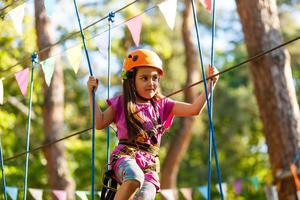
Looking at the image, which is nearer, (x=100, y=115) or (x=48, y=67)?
(x=100, y=115)

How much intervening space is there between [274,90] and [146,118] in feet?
12.0

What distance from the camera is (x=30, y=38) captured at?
13.1m

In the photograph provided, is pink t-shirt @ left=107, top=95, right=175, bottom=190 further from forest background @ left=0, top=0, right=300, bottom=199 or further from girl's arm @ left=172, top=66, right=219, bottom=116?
forest background @ left=0, top=0, right=300, bottom=199

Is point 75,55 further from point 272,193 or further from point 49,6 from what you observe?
point 272,193

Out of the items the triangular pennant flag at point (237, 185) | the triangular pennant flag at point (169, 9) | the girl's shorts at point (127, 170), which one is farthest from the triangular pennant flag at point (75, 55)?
the triangular pennant flag at point (237, 185)

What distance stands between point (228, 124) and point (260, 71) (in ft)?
45.4

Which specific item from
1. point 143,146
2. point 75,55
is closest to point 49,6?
point 75,55

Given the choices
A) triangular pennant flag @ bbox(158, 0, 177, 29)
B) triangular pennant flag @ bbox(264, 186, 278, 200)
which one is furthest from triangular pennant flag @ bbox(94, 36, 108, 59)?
triangular pennant flag @ bbox(264, 186, 278, 200)

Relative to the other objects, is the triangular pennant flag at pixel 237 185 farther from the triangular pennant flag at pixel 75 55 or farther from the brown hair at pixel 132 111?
the brown hair at pixel 132 111

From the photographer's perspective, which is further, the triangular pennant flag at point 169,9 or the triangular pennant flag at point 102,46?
the triangular pennant flag at point 102,46

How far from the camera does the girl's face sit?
12.3 feet

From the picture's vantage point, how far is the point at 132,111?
12.2ft

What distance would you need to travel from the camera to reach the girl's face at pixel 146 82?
3.76 meters

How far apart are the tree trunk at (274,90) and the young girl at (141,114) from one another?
11.1 ft
